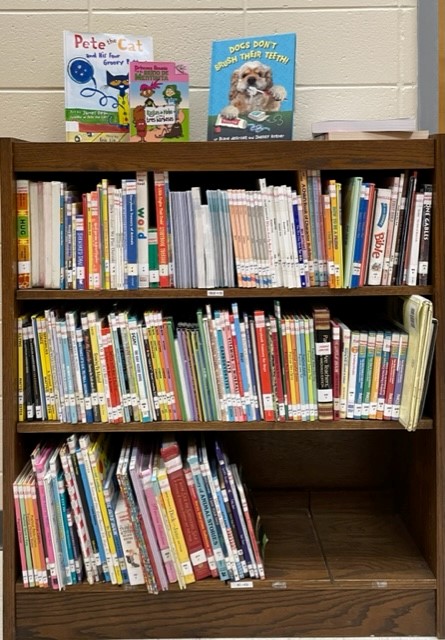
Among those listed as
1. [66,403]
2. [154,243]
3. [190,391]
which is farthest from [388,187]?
[66,403]

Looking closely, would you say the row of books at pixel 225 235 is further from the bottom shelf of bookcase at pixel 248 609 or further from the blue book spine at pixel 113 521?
the bottom shelf of bookcase at pixel 248 609

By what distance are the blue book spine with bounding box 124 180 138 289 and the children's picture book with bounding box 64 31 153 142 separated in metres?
0.25

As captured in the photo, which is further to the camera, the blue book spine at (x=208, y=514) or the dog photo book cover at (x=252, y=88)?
the dog photo book cover at (x=252, y=88)

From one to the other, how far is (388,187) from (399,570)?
980mm

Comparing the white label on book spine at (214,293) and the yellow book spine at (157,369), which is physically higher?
the white label on book spine at (214,293)

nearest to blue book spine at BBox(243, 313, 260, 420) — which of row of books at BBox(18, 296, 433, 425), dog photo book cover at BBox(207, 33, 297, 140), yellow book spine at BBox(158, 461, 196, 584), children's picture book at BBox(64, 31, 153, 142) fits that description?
row of books at BBox(18, 296, 433, 425)

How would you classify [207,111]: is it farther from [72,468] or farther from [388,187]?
[72,468]

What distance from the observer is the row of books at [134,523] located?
1788 mm

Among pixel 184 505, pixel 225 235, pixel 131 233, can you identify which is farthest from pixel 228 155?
pixel 184 505

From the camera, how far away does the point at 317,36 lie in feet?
7.07

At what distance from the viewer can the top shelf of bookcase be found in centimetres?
177

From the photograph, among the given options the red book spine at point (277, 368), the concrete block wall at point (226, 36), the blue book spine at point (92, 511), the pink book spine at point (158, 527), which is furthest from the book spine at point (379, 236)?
the blue book spine at point (92, 511)

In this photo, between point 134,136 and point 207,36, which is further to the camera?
point 207,36

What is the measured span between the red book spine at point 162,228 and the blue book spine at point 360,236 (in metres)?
0.46
